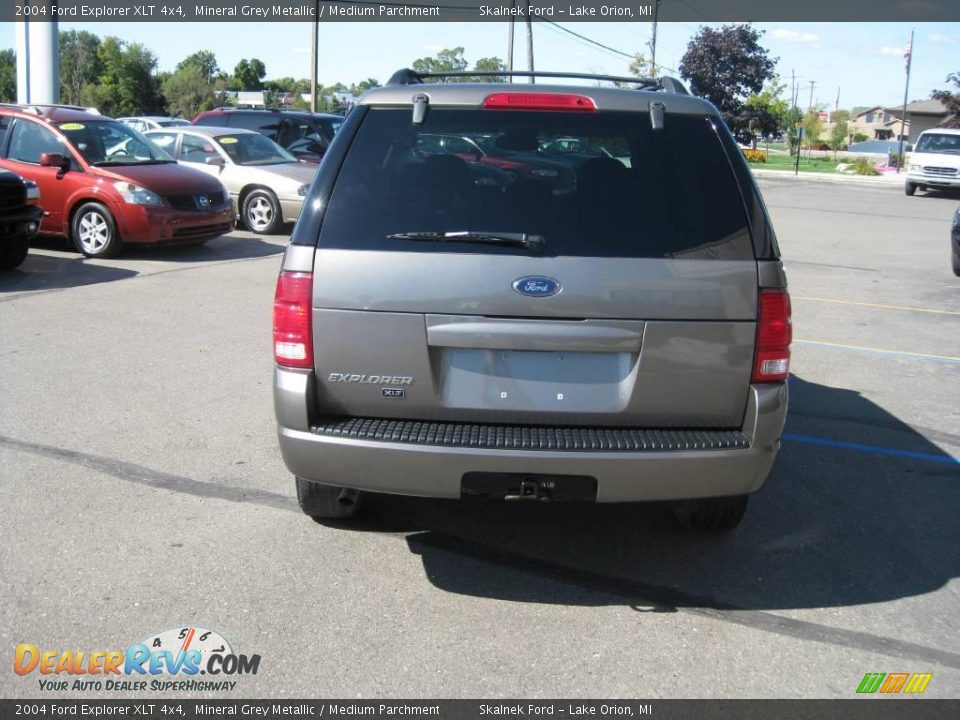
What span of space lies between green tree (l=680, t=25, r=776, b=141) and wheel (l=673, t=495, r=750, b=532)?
211 feet

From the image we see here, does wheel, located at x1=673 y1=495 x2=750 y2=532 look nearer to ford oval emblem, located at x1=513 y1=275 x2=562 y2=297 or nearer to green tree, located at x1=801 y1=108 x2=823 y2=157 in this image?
ford oval emblem, located at x1=513 y1=275 x2=562 y2=297

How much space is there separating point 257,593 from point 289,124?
16.5 metres

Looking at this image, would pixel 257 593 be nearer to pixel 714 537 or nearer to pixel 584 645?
pixel 584 645

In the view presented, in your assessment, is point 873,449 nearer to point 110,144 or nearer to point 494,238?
point 494,238

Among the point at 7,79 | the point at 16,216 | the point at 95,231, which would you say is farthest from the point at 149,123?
the point at 7,79

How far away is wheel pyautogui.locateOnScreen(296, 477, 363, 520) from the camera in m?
4.33

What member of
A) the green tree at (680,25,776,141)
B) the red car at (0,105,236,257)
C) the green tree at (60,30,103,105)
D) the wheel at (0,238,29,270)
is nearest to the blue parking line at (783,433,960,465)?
the wheel at (0,238,29,270)

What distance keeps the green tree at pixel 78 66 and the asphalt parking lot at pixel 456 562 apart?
70.0 meters

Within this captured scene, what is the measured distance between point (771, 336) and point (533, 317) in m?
0.93

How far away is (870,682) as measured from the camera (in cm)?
344

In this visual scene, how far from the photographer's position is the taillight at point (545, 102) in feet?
12.7

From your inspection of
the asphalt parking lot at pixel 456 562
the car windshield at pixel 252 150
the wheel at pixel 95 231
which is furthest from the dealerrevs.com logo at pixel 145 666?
the car windshield at pixel 252 150

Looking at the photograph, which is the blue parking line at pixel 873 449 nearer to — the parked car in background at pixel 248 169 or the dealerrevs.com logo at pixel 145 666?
the dealerrevs.com logo at pixel 145 666
